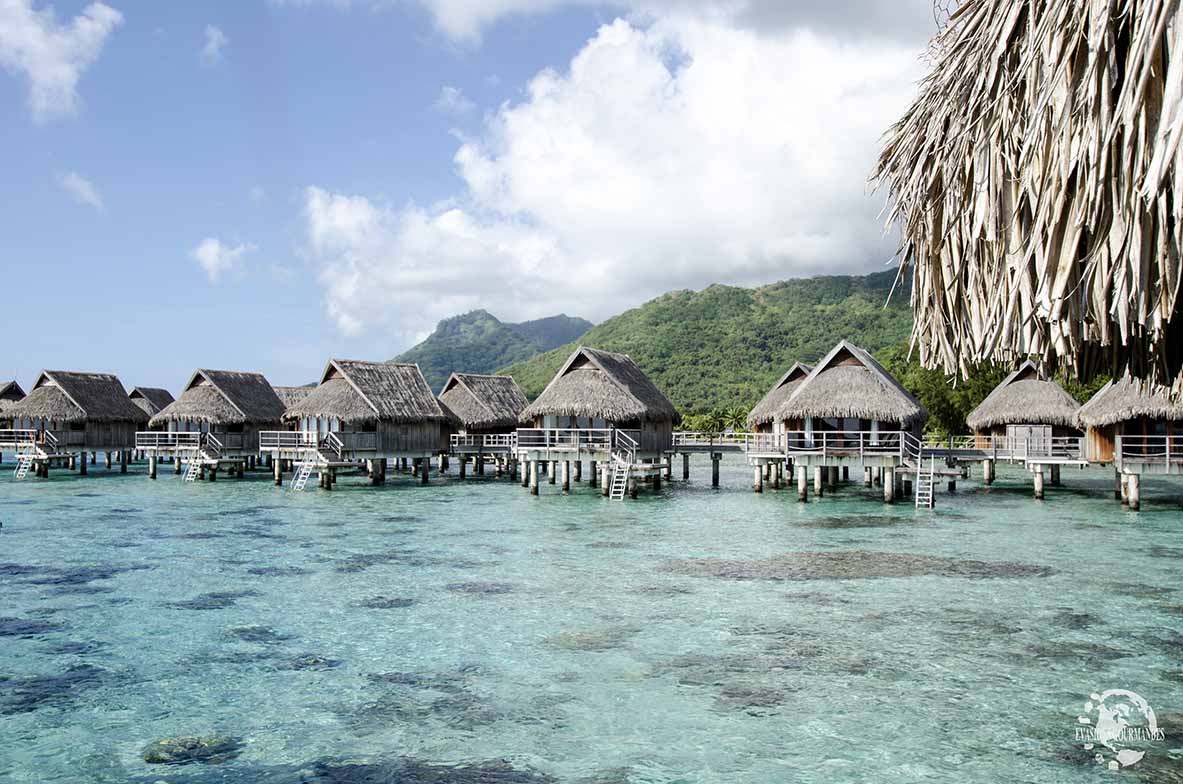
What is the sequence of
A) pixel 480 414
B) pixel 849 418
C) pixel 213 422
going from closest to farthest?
pixel 849 418
pixel 213 422
pixel 480 414

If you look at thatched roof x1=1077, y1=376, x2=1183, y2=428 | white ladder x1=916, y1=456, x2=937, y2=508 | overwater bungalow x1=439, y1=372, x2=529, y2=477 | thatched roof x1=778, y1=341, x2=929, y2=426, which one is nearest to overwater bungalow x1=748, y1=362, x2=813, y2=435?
thatched roof x1=778, y1=341, x2=929, y2=426

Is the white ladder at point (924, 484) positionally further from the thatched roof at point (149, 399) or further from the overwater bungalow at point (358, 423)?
the thatched roof at point (149, 399)

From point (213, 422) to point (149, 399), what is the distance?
13.9 m

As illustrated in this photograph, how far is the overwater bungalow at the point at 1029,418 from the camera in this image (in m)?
36.0

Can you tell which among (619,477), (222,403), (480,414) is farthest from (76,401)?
(619,477)

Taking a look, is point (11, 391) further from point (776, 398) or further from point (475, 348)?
point (475, 348)

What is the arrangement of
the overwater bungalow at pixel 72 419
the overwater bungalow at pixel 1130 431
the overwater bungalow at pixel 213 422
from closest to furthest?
the overwater bungalow at pixel 1130 431, the overwater bungalow at pixel 213 422, the overwater bungalow at pixel 72 419

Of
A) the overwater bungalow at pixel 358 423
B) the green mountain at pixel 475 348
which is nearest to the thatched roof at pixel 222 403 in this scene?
the overwater bungalow at pixel 358 423

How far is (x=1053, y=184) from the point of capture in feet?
14.8

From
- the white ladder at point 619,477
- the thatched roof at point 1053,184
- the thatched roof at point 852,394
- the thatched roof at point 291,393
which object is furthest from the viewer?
the thatched roof at point 291,393

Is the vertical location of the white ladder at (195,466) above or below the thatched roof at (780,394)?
below

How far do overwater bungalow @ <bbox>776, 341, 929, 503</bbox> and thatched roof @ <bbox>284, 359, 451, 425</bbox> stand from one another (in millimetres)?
14225

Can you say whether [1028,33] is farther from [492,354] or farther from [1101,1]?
[492,354]

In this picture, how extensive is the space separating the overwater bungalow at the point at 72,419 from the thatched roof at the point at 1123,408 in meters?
43.0
